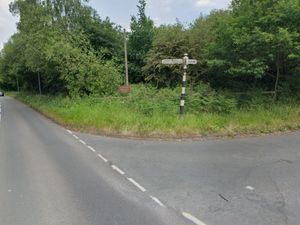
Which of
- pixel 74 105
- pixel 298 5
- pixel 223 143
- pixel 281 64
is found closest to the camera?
pixel 223 143

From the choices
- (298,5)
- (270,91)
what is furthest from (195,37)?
(298,5)

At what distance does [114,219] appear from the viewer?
4660 millimetres

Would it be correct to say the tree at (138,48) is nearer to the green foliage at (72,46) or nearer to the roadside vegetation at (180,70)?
the roadside vegetation at (180,70)

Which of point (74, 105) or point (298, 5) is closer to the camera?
point (298, 5)

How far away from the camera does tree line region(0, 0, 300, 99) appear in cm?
1430

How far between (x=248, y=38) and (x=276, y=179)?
8947 mm

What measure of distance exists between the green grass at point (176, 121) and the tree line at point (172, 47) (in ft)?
7.78

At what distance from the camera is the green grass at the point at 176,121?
11430mm

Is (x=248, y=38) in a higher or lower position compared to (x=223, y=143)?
higher

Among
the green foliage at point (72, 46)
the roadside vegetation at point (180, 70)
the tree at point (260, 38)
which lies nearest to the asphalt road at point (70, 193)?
the roadside vegetation at point (180, 70)

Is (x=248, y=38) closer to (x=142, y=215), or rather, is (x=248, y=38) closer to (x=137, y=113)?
(x=137, y=113)

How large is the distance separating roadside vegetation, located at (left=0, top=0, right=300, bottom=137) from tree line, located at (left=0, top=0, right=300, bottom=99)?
6 centimetres

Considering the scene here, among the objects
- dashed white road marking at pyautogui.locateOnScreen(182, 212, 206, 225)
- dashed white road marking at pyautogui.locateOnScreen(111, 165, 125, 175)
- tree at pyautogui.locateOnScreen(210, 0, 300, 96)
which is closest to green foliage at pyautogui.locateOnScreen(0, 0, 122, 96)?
tree at pyautogui.locateOnScreen(210, 0, 300, 96)

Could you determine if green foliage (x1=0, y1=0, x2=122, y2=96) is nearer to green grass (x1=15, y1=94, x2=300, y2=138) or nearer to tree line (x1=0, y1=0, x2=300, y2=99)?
tree line (x1=0, y1=0, x2=300, y2=99)
